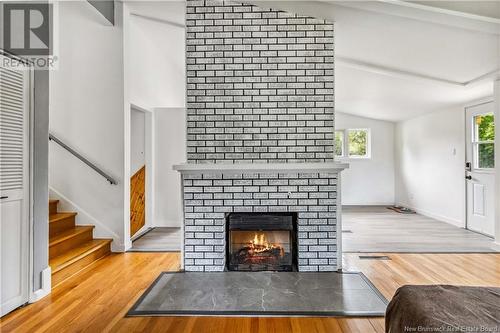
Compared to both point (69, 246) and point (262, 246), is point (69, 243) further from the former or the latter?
point (262, 246)

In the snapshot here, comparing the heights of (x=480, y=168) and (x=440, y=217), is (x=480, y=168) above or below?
above

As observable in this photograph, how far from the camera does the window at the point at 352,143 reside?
27.6 feet

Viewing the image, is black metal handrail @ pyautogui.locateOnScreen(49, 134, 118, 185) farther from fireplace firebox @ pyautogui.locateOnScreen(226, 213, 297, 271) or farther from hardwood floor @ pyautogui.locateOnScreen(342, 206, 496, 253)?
hardwood floor @ pyautogui.locateOnScreen(342, 206, 496, 253)

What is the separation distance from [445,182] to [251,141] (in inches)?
184

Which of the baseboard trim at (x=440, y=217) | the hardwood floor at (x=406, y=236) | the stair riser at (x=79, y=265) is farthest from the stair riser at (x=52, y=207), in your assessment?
the baseboard trim at (x=440, y=217)

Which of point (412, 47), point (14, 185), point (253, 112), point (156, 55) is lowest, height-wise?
point (14, 185)

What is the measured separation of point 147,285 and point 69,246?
1249 millimetres

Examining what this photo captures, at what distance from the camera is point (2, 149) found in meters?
2.39

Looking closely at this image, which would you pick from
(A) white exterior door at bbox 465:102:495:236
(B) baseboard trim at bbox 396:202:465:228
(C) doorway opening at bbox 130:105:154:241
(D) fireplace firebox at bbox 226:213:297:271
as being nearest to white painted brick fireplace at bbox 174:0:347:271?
(D) fireplace firebox at bbox 226:213:297:271

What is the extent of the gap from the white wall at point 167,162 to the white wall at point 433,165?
489cm

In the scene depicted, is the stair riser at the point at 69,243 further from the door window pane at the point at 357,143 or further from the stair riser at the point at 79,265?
the door window pane at the point at 357,143

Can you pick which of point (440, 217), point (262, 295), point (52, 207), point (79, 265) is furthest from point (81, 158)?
point (440, 217)

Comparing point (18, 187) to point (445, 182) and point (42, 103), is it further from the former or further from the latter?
point (445, 182)

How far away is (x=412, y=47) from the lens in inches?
145
